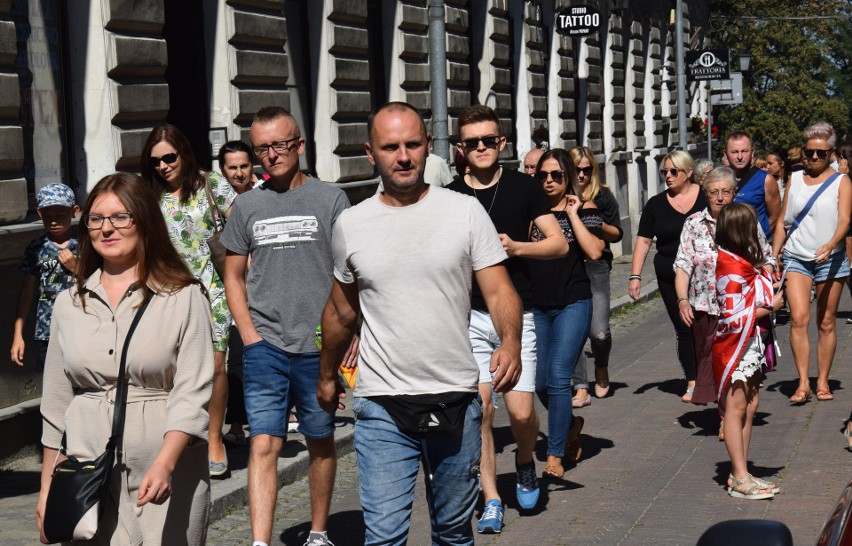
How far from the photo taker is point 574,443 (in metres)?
8.31

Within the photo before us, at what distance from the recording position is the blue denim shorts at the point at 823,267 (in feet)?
34.7

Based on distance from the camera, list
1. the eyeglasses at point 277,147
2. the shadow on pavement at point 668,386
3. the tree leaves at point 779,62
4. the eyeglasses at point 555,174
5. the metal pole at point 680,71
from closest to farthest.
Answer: the eyeglasses at point 277,147 → the eyeglasses at point 555,174 → the shadow on pavement at point 668,386 → the metal pole at point 680,71 → the tree leaves at point 779,62

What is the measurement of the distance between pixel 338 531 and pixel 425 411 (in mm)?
2477

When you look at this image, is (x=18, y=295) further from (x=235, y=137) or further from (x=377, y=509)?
(x=377, y=509)

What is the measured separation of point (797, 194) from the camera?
424 inches

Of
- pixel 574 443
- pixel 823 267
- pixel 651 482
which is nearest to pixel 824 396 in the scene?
pixel 823 267

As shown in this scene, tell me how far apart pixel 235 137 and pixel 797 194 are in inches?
194

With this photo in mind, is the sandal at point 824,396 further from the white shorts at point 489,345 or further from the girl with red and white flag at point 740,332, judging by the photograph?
the white shorts at point 489,345

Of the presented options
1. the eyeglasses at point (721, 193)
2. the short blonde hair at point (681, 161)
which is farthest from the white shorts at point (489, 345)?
the short blonde hair at point (681, 161)

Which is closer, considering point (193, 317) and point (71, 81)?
point (193, 317)

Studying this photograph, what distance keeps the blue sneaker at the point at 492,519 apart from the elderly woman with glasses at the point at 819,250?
169 inches

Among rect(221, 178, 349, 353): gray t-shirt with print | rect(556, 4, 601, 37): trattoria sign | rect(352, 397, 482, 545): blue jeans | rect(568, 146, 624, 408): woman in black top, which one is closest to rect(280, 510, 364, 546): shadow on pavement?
rect(221, 178, 349, 353): gray t-shirt with print

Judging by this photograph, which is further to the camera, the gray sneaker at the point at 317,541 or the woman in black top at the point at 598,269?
the woman in black top at the point at 598,269

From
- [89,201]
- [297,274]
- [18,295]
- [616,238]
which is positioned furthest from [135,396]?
[616,238]
